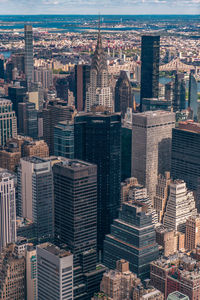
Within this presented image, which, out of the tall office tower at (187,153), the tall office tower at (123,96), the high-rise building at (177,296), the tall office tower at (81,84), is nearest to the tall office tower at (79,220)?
the high-rise building at (177,296)

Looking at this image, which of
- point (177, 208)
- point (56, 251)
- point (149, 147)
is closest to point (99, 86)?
point (149, 147)

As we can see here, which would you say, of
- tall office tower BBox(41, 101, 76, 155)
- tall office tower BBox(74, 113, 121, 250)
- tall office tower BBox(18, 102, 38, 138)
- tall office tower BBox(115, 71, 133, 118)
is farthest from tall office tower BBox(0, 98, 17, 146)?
tall office tower BBox(74, 113, 121, 250)

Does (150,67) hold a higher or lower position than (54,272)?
higher

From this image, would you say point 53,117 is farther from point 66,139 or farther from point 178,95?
point 178,95

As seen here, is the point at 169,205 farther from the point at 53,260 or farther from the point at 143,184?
the point at 53,260

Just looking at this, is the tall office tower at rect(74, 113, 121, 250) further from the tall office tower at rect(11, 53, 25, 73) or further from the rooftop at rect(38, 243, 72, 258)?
the tall office tower at rect(11, 53, 25, 73)

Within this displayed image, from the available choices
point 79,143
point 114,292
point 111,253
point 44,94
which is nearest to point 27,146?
point 79,143

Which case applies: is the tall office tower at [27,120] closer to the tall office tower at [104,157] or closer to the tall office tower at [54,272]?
the tall office tower at [104,157]
